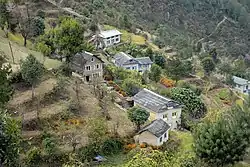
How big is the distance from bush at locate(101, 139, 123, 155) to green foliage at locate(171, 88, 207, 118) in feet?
34.3

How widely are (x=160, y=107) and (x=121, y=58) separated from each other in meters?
18.7

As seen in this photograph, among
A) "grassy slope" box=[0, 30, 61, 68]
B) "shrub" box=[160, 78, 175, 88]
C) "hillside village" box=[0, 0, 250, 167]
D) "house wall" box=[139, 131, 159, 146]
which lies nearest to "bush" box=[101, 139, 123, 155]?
"hillside village" box=[0, 0, 250, 167]

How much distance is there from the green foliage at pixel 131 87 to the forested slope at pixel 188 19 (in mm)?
32583

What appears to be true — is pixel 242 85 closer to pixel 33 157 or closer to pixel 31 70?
pixel 31 70

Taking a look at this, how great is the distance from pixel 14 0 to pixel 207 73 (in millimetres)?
26992

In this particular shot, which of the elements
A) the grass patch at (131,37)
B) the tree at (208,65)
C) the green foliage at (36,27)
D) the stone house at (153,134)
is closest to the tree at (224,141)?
the stone house at (153,134)

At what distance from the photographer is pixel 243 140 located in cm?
2245

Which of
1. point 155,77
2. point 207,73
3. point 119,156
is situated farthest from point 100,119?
point 207,73

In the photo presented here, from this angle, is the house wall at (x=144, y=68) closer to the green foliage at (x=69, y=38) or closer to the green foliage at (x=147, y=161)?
the green foliage at (x=69, y=38)

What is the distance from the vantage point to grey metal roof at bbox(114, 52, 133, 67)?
4726cm

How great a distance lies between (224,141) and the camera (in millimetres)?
22391

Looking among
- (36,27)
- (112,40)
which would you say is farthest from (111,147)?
(112,40)

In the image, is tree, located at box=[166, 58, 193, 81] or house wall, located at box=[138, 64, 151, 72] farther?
tree, located at box=[166, 58, 193, 81]

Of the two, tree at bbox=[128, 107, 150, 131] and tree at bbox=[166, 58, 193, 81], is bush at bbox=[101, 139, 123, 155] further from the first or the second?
tree at bbox=[166, 58, 193, 81]
